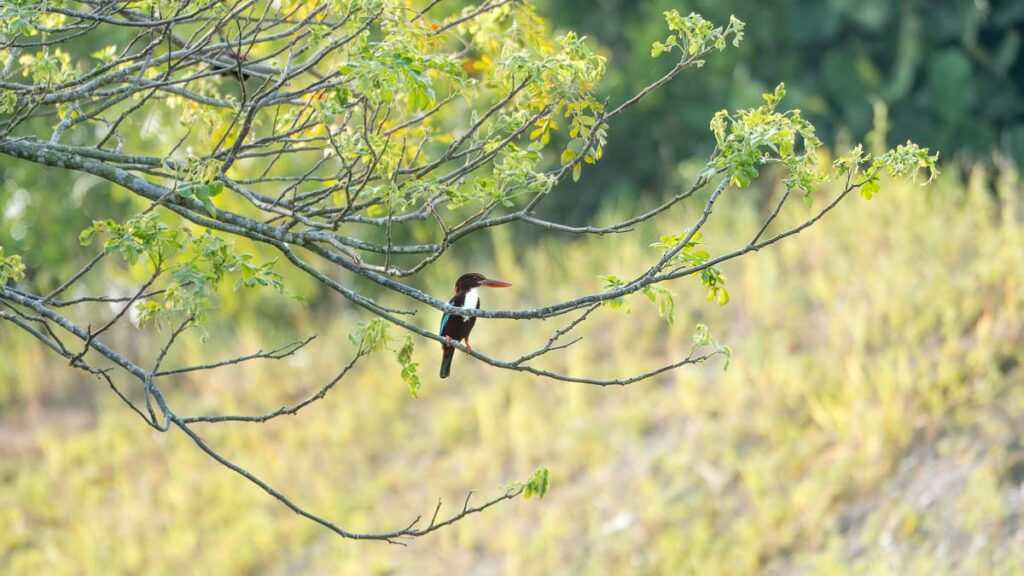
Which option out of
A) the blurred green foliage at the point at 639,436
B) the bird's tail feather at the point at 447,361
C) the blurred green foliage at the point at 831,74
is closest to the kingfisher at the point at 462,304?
the bird's tail feather at the point at 447,361

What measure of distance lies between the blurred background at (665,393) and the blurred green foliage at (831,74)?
3 centimetres

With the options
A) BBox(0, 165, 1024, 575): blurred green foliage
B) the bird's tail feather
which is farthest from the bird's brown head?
BBox(0, 165, 1024, 575): blurred green foliage

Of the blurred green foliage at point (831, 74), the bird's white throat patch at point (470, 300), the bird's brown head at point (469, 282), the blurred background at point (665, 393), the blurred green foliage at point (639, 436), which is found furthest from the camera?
the blurred green foliage at point (831, 74)

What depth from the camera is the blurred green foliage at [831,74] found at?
11.5 meters

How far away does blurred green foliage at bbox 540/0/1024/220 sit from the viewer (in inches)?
452

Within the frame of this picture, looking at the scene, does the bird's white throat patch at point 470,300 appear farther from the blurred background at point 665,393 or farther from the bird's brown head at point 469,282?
the blurred background at point 665,393

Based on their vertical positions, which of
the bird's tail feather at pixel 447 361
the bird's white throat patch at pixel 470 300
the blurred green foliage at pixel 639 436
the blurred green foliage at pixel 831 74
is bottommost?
the bird's tail feather at pixel 447 361

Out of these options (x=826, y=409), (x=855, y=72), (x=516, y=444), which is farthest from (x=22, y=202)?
(x=855, y=72)

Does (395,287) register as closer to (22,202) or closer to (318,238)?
(318,238)

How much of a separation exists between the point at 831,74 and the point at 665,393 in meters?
3.78

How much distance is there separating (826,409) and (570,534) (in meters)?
1.87

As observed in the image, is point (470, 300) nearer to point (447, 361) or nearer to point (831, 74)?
point (447, 361)

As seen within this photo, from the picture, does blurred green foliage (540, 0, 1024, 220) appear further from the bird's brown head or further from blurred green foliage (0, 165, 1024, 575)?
the bird's brown head

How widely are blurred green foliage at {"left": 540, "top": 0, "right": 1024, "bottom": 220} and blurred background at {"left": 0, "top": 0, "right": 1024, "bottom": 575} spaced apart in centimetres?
3
